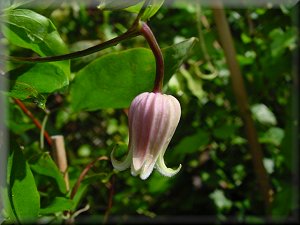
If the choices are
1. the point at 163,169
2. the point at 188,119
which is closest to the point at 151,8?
the point at 163,169

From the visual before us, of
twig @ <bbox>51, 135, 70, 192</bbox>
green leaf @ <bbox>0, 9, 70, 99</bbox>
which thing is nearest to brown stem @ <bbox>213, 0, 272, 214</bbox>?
twig @ <bbox>51, 135, 70, 192</bbox>

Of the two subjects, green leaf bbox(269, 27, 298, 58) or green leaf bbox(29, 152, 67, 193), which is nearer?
green leaf bbox(29, 152, 67, 193)

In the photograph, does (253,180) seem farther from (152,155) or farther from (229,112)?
(152,155)

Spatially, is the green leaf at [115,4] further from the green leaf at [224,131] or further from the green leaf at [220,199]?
the green leaf at [220,199]

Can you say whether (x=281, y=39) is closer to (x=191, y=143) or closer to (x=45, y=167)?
(x=191, y=143)

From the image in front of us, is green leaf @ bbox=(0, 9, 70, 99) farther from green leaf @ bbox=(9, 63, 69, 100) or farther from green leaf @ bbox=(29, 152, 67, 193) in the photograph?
green leaf @ bbox=(29, 152, 67, 193)
